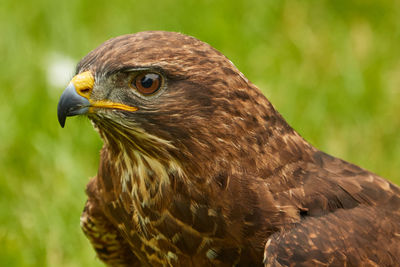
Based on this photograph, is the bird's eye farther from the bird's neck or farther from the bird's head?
the bird's neck

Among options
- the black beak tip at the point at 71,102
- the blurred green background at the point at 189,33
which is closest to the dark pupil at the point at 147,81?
the black beak tip at the point at 71,102

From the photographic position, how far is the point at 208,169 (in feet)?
11.9

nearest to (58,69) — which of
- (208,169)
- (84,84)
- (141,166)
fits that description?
(141,166)

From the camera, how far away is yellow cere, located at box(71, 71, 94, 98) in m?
3.54

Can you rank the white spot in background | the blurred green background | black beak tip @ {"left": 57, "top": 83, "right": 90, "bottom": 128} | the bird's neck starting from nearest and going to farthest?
black beak tip @ {"left": 57, "top": 83, "right": 90, "bottom": 128} < the bird's neck < the blurred green background < the white spot in background

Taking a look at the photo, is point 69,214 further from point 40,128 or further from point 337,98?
point 337,98

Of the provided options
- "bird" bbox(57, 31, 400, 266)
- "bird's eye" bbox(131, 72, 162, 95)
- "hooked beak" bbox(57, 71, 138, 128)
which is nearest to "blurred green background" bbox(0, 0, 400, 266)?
"bird" bbox(57, 31, 400, 266)

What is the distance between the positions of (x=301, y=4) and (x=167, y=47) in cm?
461

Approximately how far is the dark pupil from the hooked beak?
0.14 m

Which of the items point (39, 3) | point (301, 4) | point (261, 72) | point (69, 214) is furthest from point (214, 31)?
point (69, 214)

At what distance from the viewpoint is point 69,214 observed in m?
5.64

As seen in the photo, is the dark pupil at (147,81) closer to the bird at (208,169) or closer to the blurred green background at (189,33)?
the bird at (208,169)

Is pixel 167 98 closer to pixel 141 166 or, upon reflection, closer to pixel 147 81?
pixel 147 81

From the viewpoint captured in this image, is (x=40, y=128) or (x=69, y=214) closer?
(x=69, y=214)
